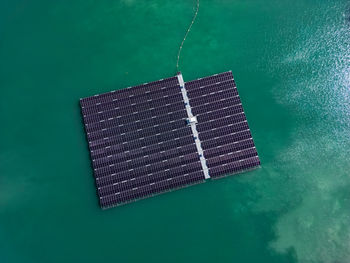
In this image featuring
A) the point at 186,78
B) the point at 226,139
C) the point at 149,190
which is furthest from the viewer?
the point at 186,78

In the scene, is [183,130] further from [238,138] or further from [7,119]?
[7,119]

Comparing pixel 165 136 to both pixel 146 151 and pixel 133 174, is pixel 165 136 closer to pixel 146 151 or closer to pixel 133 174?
pixel 146 151

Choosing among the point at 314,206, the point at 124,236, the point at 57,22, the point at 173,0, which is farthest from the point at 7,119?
the point at 314,206

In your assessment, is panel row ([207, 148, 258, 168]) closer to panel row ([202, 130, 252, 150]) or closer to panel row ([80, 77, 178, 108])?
panel row ([202, 130, 252, 150])

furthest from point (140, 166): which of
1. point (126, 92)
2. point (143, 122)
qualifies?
point (126, 92)

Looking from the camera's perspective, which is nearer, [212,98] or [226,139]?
[226,139]
